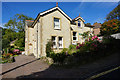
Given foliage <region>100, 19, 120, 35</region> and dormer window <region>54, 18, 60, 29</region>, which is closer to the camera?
dormer window <region>54, 18, 60, 29</region>

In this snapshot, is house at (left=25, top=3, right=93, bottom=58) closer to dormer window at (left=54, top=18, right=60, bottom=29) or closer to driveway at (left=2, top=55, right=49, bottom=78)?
dormer window at (left=54, top=18, right=60, bottom=29)

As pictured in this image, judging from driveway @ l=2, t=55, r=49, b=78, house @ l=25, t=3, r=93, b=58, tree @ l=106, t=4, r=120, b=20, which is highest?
tree @ l=106, t=4, r=120, b=20

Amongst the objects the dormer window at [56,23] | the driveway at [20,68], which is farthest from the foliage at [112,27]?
the driveway at [20,68]

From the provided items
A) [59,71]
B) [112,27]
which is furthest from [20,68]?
[112,27]

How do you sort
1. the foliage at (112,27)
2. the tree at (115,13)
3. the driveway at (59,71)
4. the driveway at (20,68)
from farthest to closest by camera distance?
the tree at (115,13)
the foliage at (112,27)
the driveway at (20,68)
the driveway at (59,71)

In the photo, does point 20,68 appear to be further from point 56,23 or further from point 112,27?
point 112,27

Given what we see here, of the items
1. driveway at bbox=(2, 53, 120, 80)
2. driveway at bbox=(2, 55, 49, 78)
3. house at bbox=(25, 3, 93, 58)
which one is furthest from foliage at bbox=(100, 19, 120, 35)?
driveway at bbox=(2, 55, 49, 78)

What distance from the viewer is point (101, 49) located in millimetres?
8656

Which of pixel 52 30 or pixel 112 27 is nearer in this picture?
pixel 52 30

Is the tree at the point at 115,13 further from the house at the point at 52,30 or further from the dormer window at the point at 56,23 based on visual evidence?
the dormer window at the point at 56,23

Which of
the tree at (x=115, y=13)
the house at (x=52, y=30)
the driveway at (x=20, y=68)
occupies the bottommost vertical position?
the driveway at (x=20, y=68)

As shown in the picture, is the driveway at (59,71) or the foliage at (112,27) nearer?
the driveway at (59,71)

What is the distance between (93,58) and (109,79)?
3968 mm

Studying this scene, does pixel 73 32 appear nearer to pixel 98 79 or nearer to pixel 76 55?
pixel 76 55
